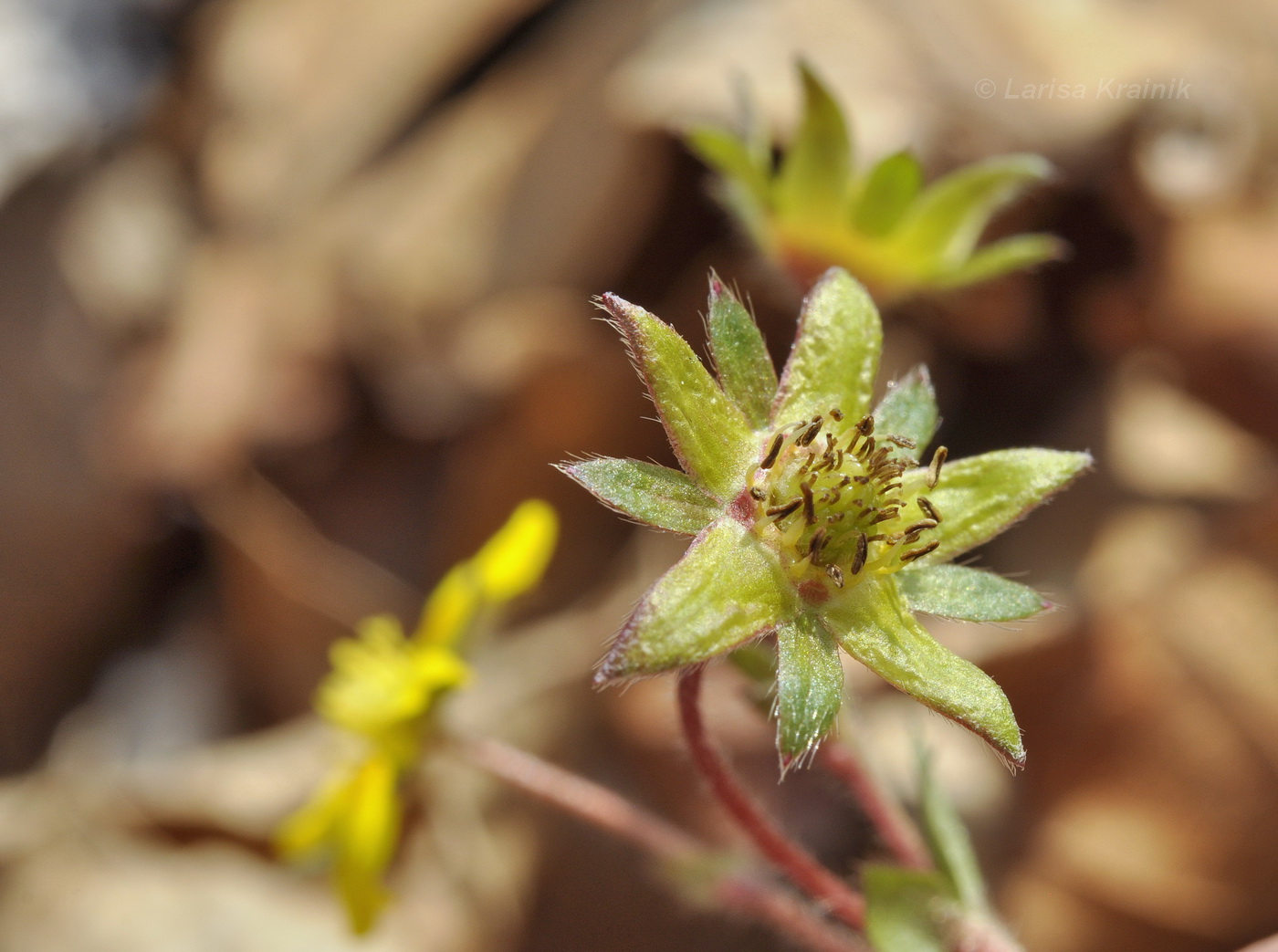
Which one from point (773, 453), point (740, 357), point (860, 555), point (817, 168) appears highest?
point (817, 168)

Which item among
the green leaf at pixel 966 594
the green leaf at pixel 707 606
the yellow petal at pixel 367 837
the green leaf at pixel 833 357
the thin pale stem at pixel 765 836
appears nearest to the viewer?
the green leaf at pixel 707 606

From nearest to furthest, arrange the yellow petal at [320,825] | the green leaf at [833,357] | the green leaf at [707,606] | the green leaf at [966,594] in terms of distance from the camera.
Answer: the green leaf at [707,606], the green leaf at [966,594], the green leaf at [833,357], the yellow petal at [320,825]

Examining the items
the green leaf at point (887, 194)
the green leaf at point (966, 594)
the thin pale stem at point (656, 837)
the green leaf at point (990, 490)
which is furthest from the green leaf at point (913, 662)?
the green leaf at point (887, 194)

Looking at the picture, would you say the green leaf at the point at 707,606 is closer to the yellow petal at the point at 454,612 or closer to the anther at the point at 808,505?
the anther at the point at 808,505

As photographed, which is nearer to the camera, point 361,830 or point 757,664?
point 757,664

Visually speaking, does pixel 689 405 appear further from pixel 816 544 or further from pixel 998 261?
pixel 998 261
